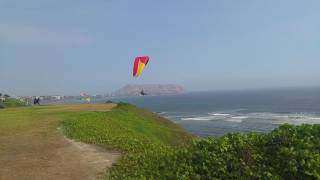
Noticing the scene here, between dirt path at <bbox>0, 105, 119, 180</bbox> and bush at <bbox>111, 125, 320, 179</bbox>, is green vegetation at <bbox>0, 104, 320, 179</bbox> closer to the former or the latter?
bush at <bbox>111, 125, 320, 179</bbox>

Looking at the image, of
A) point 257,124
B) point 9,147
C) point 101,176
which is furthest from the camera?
point 257,124

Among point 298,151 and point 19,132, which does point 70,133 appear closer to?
point 19,132

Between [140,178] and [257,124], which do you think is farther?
[257,124]

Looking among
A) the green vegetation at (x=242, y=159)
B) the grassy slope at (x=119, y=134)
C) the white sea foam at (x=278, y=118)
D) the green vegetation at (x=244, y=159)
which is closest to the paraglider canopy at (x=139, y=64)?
the grassy slope at (x=119, y=134)

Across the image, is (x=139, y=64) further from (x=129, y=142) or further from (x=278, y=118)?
(x=278, y=118)

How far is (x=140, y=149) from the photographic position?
50.1 feet

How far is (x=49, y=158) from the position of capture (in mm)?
14789

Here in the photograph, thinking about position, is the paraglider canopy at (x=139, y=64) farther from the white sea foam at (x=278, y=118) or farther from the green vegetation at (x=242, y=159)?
the white sea foam at (x=278, y=118)

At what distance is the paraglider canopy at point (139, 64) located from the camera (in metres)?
23.3

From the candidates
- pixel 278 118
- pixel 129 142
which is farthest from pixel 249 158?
pixel 278 118

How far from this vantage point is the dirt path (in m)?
12.5

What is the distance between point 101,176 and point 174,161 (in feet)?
8.11

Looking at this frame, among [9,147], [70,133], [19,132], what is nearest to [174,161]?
[9,147]

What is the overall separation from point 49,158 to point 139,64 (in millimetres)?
9678
